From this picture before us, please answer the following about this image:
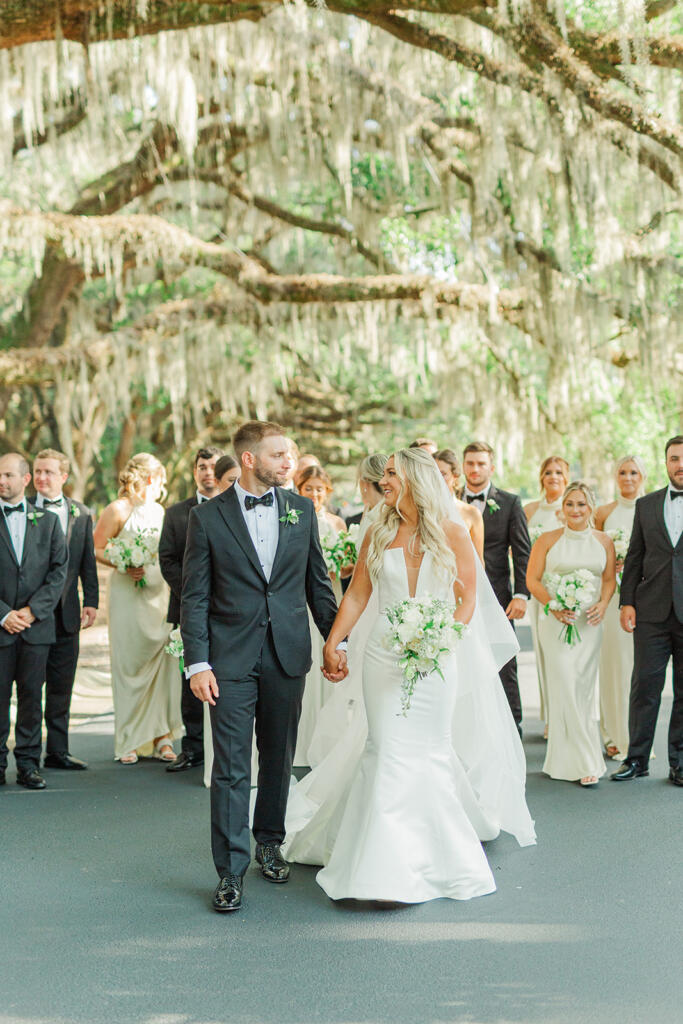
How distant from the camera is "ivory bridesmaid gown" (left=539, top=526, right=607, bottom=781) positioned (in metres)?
6.91

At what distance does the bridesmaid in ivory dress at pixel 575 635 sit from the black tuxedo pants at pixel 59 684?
3174mm

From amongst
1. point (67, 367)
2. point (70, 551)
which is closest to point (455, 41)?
point (70, 551)

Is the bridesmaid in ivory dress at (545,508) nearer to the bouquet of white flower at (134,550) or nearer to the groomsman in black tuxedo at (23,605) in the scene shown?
the bouquet of white flower at (134,550)

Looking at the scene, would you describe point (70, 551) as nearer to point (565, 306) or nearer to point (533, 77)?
point (533, 77)

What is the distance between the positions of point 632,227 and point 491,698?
37.6ft

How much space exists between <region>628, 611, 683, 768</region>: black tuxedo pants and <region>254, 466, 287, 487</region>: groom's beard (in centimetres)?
326

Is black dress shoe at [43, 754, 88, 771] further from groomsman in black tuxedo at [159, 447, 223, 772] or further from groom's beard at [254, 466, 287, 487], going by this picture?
groom's beard at [254, 466, 287, 487]

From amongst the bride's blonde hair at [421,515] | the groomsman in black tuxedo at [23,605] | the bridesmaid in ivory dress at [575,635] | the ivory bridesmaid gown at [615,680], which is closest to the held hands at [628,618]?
the bridesmaid in ivory dress at [575,635]

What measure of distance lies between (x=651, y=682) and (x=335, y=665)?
2764 mm

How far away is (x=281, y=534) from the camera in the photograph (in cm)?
484

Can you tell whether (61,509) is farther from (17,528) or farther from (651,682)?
(651,682)

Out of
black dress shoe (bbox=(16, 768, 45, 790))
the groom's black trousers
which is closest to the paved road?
the groom's black trousers

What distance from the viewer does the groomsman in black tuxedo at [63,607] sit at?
7.50m

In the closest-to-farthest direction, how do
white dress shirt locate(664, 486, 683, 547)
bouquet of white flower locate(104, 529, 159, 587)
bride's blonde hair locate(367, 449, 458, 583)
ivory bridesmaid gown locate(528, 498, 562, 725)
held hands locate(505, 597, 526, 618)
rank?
bride's blonde hair locate(367, 449, 458, 583) < white dress shirt locate(664, 486, 683, 547) < held hands locate(505, 597, 526, 618) < bouquet of white flower locate(104, 529, 159, 587) < ivory bridesmaid gown locate(528, 498, 562, 725)
